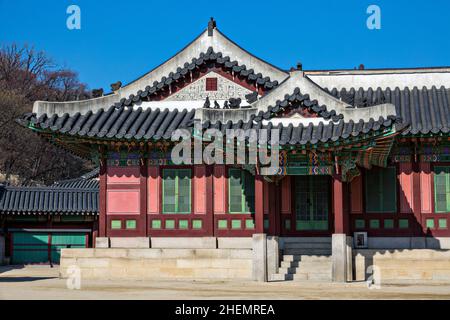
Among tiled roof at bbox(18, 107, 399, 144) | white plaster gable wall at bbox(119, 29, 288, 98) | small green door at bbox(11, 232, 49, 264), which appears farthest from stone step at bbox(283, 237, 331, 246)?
small green door at bbox(11, 232, 49, 264)

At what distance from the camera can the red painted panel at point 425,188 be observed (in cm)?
3084

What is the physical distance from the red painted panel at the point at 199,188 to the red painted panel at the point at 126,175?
2.40 meters

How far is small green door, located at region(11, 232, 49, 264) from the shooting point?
4362 cm

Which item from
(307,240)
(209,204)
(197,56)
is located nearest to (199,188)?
(209,204)

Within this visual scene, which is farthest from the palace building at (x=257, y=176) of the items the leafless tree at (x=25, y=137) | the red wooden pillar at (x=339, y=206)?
the leafless tree at (x=25, y=137)

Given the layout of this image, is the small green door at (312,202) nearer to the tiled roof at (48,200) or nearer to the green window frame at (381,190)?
the green window frame at (381,190)

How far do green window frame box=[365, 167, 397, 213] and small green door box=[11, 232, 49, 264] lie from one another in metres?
20.7

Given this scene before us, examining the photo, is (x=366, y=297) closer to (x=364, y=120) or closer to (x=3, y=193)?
(x=364, y=120)

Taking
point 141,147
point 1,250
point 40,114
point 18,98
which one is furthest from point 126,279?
point 18,98

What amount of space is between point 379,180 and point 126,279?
1082 cm

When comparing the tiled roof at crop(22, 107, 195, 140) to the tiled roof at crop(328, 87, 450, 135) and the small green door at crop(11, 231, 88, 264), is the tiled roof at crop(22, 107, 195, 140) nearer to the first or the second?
the tiled roof at crop(328, 87, 450, 135)

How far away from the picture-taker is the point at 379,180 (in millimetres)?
31125

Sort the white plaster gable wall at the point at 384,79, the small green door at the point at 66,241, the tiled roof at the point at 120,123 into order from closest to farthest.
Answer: the tiled roof at the point at 120,123, the white plaster gable wall at the point at 384,79, the small green door at the point at 66,241

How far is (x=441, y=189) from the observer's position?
101 feet
